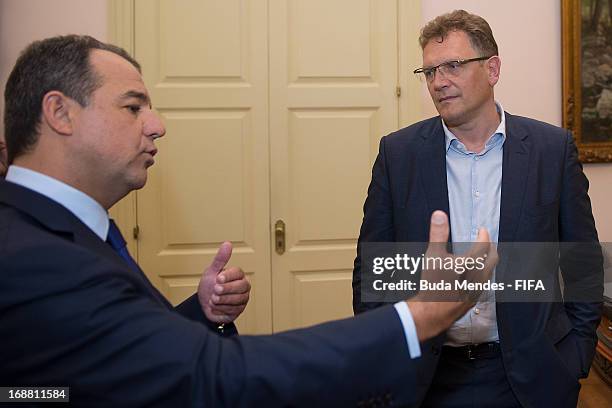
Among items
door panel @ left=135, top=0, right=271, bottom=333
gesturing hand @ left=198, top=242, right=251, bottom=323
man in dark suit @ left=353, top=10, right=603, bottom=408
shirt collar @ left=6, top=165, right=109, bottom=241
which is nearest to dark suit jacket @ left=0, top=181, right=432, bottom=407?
shirt collar @ left=6, top=165, right=109, bottom=241

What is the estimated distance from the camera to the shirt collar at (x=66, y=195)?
1263mm

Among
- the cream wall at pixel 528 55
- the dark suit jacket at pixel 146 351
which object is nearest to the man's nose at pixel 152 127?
the dark suit jacket at pixel 146 351

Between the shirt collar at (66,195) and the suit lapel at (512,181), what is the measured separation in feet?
3.89

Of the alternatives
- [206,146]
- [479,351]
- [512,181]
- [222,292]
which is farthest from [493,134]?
[206,146]

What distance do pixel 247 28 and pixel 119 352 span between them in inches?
101

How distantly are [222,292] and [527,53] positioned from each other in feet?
8.33

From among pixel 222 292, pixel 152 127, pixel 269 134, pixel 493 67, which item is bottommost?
pixel 222 292

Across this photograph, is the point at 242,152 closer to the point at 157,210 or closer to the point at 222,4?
the point at 157,210

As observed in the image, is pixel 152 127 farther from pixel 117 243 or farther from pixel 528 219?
pixel 528 219

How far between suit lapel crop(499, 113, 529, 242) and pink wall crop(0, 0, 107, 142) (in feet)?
6.99

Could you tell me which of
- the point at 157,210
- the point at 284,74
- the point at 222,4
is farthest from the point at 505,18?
the point at 157,210

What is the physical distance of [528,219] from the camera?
1.94 m

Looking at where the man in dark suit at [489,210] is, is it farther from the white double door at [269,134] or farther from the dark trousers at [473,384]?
the white double door at [269,134]

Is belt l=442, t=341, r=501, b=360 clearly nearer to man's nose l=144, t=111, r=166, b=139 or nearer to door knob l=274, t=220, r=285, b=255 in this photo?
man's nose l=144, t=111, r=166, b=139
